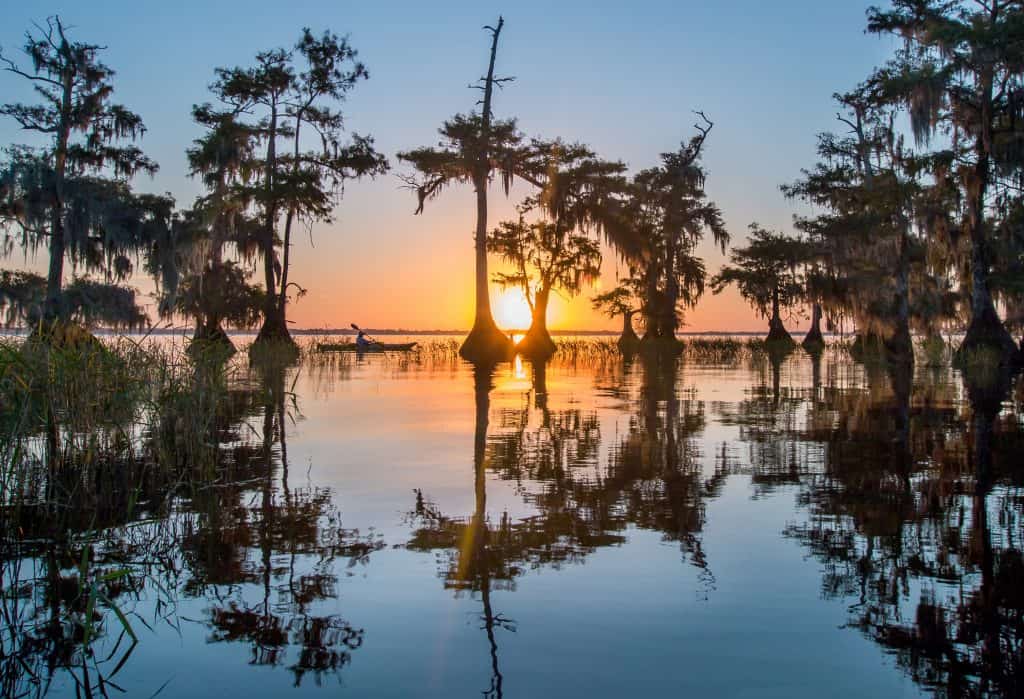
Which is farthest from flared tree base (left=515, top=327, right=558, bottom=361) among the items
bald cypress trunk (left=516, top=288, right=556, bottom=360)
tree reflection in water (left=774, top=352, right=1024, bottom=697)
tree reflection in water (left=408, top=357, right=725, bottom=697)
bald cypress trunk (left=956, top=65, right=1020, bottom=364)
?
Result: tree reflection in water (left=774, top=352, right=1024, bottom=697)

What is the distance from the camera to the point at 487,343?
2889 centimetres

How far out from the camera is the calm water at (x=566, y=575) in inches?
115

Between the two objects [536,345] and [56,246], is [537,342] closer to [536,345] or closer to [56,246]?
[536,345]

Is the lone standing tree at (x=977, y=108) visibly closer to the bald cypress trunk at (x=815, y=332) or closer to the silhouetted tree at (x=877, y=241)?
the silhouetted tree at (x=877, y=241)

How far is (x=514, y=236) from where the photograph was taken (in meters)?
41.0

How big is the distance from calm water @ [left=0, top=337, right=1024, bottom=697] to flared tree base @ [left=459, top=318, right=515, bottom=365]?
20.1 metres

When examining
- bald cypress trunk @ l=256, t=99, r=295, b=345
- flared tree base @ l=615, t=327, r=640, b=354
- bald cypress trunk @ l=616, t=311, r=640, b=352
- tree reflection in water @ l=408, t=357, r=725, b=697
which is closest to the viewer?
tree reflection in water @ l=408, t=357, r=725, b=697

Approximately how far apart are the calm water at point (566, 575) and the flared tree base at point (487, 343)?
2007 centimetres

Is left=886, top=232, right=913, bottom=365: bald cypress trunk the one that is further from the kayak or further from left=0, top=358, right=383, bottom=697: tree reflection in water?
left=0, top=358, right=383, bottom=697: tree reflection in water

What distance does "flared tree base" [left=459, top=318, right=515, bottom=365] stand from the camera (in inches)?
1134

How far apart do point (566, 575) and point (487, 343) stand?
24940 millimetres

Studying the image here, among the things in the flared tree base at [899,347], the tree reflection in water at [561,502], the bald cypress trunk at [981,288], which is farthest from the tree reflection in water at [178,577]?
the flared tree base at [899,347]

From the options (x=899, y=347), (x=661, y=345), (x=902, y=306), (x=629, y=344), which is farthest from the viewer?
(x=629, y=344)

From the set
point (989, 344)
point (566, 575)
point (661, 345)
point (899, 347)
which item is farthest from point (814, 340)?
point (566, 575)
